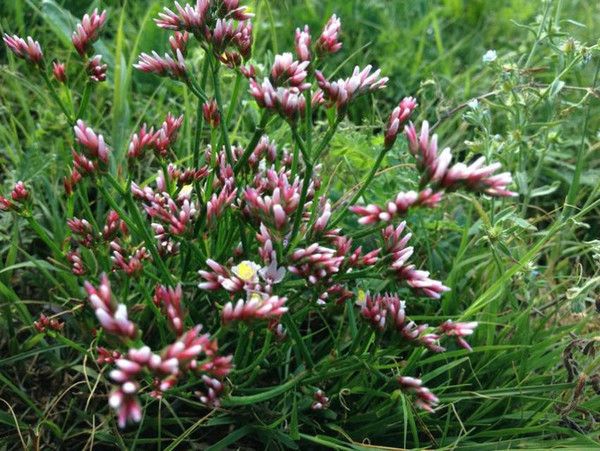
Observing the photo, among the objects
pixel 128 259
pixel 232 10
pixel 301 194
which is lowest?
pixel 128 259

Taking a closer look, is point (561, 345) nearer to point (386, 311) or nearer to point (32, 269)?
point (386, 311)

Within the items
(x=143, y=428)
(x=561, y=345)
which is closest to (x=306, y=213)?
(x=143, y=428)

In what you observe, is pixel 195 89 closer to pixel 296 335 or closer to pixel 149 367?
pixel 296 335

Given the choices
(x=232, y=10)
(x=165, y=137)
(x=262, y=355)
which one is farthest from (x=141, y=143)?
(x=262, y=355)

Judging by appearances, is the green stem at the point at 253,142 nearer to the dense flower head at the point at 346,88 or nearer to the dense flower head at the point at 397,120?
the dense flower head at the point at 346,88

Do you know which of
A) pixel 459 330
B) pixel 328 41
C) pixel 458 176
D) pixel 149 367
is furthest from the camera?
pixel 328 41

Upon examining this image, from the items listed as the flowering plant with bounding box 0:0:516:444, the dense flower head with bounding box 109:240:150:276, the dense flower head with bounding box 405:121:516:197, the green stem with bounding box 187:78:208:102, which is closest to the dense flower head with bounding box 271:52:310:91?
the flowering plant with bounding box 0:0:516:444

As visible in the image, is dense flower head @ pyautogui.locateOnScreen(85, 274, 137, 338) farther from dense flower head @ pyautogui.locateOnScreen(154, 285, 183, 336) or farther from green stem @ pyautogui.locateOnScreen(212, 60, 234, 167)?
green stem @ pyautogui.locateOnScreen(212, 60, 234, 167)
